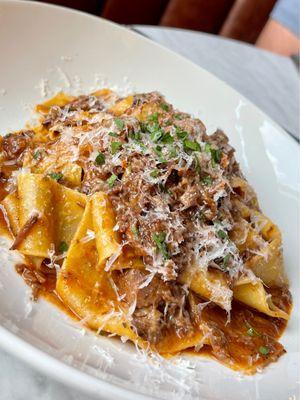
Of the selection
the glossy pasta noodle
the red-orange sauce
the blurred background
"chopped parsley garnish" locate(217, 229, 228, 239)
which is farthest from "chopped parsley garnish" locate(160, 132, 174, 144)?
the blurred background

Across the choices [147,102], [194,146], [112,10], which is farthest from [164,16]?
[194,146]

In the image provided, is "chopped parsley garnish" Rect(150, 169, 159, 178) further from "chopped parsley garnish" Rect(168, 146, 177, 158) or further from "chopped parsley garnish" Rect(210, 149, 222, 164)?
"chopped parsley garnish" Rect(210, 149, 222, 164)

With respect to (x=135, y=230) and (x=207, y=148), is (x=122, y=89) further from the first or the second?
(x=135, y=230)

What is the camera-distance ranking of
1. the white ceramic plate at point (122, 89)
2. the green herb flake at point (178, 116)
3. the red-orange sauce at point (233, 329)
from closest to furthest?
1. the white ceramic plate at point (122, 89)
2. the red-orange sauce at point (233, 329)
3. the green herb flake at point (178, 116)

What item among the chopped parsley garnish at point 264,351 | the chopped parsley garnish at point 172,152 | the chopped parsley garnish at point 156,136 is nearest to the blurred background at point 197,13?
the chopped parsley garnish at point 156,136

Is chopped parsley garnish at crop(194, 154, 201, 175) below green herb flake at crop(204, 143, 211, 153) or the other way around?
below

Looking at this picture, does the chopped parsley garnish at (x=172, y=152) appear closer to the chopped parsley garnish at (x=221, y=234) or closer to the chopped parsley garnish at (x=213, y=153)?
the chopped parsley garnish at (x=213, y=153)
